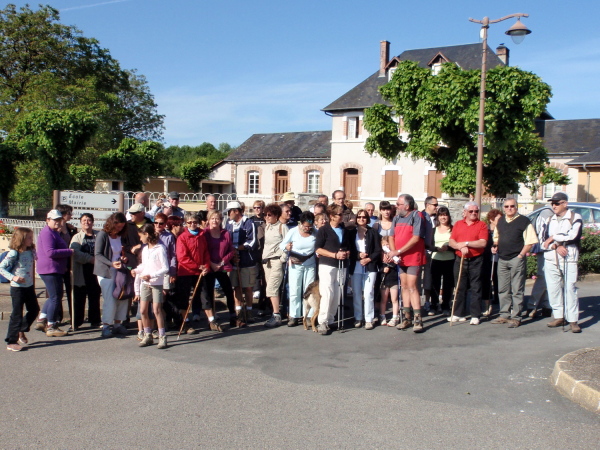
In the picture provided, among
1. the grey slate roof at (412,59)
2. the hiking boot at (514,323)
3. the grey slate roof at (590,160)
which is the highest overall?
the grey slate roof at (412,59)

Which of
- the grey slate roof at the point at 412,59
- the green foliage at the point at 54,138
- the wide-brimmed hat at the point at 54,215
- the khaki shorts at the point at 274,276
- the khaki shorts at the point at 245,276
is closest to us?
the wide-brimmed hat at the point at 54,215

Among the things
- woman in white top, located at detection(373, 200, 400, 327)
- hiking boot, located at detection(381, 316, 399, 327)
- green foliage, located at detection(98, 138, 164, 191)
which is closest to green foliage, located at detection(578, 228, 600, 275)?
woman in white top, located at detection(373, 200, 400, 327)

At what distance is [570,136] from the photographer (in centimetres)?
3856

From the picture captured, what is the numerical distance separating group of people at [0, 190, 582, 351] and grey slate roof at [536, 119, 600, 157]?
102 ft

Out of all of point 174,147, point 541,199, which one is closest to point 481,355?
point 541,199

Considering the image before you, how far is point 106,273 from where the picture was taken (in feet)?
26.1

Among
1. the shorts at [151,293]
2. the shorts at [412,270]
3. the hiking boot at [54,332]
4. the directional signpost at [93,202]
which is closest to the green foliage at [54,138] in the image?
the directional signpost at [93,202]

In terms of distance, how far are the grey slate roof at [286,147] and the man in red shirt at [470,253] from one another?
111 feet

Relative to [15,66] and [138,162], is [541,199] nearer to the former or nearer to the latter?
[138,162]

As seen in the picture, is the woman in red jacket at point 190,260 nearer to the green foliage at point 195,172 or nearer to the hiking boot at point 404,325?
the hiking boot at point 404,325

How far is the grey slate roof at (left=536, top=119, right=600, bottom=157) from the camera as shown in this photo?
37.0m

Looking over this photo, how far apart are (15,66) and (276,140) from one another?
64.8 ft

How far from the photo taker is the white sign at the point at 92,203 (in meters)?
10.8

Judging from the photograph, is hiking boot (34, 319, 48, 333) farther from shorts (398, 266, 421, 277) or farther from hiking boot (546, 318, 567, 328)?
hiking boot (546, 318, 567, 328)
